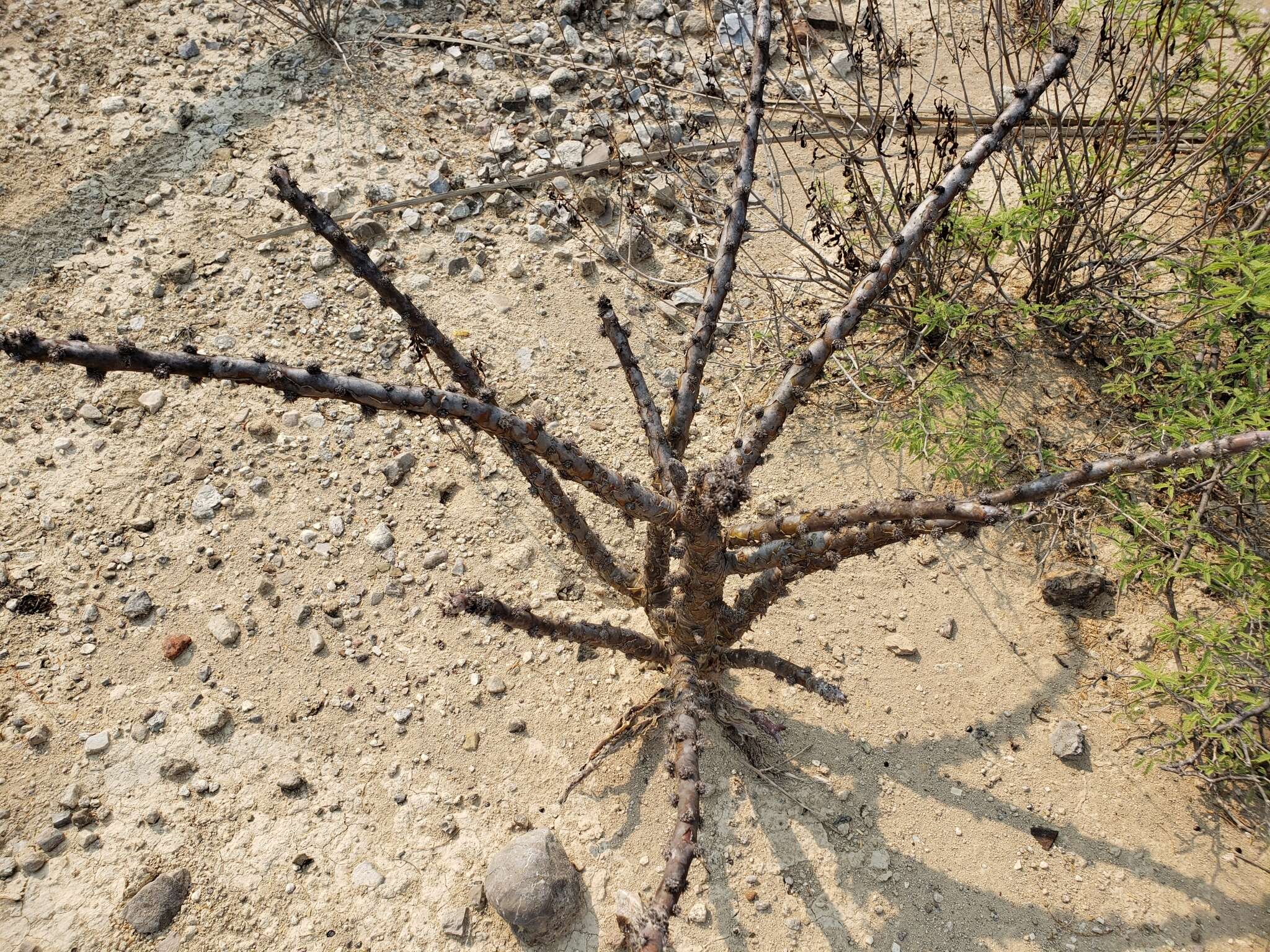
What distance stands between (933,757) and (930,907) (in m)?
0.43

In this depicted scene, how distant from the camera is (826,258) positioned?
12.6ft

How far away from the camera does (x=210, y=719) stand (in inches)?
97.7

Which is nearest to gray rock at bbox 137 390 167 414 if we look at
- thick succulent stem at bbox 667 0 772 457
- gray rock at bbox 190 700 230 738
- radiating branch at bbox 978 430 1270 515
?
gray rock at bbox 190 700 230 738

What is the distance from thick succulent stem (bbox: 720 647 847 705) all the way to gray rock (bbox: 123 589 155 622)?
2005mm

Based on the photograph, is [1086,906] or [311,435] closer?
[1086,906]

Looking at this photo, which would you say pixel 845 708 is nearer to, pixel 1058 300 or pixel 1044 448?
pixel 1044 448

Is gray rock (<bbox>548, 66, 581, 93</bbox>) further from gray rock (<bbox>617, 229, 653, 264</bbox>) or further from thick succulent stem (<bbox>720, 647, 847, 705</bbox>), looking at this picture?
thick succulent stem (<bbox>720, 647, 847, 705</bbox>)

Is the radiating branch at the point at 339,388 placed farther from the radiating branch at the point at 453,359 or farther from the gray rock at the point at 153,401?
the gray rock at the point at 153,401

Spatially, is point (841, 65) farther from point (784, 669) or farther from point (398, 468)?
point (784, 669)

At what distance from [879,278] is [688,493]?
26.3 inches

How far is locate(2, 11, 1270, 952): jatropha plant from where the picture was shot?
1.37 metres

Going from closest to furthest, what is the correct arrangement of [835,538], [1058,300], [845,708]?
1. [835,538]
2. [845,708]
3. [1058,300]

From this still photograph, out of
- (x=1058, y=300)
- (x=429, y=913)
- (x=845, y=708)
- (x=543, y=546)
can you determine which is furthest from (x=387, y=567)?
(x=1058, y=300)

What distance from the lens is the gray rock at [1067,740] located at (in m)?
2.40
